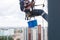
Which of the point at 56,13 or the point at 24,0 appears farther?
the point at 24,0

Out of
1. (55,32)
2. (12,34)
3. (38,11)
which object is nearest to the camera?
(55,32)

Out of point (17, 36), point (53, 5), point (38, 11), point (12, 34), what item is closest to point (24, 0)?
point (38, 11)

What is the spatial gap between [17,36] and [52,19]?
72.0 inches

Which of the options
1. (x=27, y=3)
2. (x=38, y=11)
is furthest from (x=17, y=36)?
(x=27, y=3)

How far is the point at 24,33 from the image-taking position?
229 centimetres

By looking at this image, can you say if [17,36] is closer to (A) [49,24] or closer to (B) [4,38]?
(B) [4,38]

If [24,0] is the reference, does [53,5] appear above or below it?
below

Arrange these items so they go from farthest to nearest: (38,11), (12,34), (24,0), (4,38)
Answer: (12,34)
(4,38)
(38,11)
(24,0)

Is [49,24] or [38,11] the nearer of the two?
[49,24]

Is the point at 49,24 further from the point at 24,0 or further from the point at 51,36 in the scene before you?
the point at 24,0

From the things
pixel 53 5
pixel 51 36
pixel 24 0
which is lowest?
pixel 51 36

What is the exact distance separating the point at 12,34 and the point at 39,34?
421mm

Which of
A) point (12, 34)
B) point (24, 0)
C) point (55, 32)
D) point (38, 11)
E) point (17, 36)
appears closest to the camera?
point (55, 32)

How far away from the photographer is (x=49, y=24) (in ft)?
1.54
